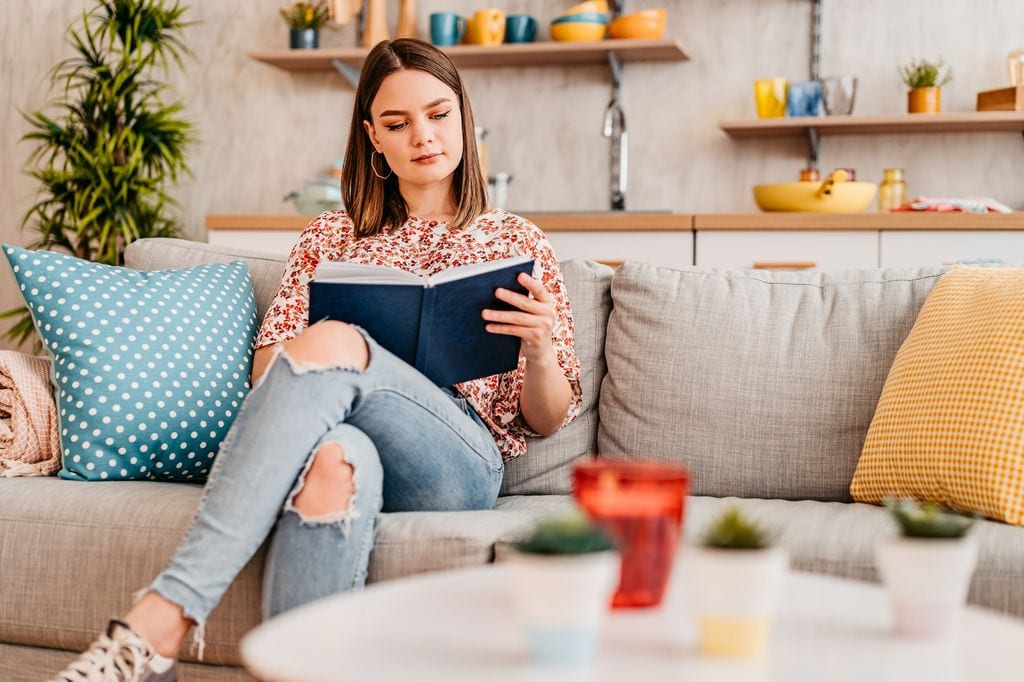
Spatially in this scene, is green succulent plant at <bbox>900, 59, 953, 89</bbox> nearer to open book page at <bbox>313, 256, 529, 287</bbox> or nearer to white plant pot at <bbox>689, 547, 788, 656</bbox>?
open book page at <bbox>313, 256, 529, 287</bbox>

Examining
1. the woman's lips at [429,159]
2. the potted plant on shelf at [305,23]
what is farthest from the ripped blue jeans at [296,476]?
the potted plant on shelf at [305,23]

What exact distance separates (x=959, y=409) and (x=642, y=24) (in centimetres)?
231

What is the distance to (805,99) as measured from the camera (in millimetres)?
3549

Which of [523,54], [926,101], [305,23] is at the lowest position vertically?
[926,101]

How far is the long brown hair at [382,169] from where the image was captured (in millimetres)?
2043

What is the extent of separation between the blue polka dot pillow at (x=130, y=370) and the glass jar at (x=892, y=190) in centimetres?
231

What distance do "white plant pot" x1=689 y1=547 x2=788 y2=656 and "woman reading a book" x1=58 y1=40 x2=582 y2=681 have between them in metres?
0.67

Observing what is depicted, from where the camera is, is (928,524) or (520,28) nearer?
(928,524)

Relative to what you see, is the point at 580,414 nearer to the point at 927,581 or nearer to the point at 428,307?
the point at 428,307

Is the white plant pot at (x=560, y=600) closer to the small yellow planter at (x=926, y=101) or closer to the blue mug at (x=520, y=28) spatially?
the small yellow planter at (x=926, y=101)

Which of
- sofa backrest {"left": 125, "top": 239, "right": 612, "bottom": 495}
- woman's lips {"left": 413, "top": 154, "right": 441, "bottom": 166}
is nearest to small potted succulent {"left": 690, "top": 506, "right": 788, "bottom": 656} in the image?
sofa backrest {"left": 125, "top": 239, "right": 612, "bottom": 495}

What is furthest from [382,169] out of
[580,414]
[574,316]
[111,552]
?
[111,552]

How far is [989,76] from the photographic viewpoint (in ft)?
11.9

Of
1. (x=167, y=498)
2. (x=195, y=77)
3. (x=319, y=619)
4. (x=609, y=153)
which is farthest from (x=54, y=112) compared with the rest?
(x=319, y=619)
